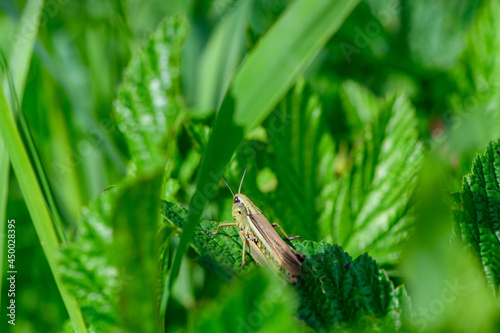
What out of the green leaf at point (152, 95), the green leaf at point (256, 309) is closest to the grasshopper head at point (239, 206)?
the green leaf at point (152, 95)

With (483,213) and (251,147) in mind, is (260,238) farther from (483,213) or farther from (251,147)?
(483,213)

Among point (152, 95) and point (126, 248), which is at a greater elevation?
point (152, 95)

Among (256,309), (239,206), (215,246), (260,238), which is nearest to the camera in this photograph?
(256,309)

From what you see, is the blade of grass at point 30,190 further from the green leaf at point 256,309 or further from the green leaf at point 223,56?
the green leaf at point 223,56

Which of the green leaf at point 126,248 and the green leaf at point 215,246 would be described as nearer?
the green leaf at point 126,248

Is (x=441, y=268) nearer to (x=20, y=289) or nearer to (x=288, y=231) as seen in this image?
(x=288, y=231)

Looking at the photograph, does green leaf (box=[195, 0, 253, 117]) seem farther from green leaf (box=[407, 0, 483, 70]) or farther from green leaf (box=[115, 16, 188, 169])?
green leaf (box=[407, 0, 483, 70])

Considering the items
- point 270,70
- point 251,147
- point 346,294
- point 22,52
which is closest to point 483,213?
point 346,294
